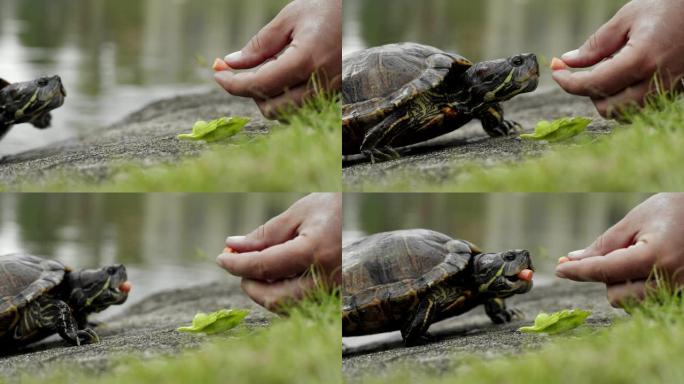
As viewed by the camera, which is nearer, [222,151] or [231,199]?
[222,151]

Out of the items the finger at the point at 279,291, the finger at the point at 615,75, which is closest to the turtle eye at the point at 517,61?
the finger at the point at 615,75

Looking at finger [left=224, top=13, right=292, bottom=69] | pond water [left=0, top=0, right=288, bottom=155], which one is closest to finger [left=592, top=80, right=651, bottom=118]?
finger [left=224, top=13, right=292, bottom=69]

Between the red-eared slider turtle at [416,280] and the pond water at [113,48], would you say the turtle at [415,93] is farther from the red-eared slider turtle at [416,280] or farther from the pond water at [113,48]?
the pond water at [113,48]

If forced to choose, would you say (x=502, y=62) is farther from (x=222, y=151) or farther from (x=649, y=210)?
(x=222, y=151)

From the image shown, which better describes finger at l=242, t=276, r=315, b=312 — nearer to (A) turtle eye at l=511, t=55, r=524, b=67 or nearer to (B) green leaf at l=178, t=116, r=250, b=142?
(B) green leaf at l=178, t=116, r=250, b=142

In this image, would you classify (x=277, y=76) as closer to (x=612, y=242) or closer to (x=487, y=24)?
(x=612, y=242)

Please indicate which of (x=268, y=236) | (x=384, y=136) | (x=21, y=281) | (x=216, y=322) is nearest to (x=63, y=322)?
(x=21, y=281)

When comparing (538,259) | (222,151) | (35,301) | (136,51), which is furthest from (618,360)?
(136,51)
